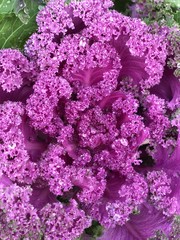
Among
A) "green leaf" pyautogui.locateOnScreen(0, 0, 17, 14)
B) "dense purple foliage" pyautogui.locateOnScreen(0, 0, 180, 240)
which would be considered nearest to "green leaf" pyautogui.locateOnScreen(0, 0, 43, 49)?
"green leaf" pyautogui.locateOnScreen(0, 0, 17, 14)

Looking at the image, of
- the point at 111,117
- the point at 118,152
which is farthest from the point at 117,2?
the point at 118,152

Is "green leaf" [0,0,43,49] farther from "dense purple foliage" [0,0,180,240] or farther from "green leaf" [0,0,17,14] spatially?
"dense purple foliage" [0,0,180,240]

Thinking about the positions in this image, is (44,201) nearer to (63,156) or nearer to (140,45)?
(63,156)

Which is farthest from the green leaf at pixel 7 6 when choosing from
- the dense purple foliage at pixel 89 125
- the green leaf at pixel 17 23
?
the dense purple foliage at pixel 89 125

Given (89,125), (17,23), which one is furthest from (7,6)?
(89,125)

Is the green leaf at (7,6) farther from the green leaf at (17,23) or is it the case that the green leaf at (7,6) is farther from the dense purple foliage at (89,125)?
the dense purple foliage at (89,125)
